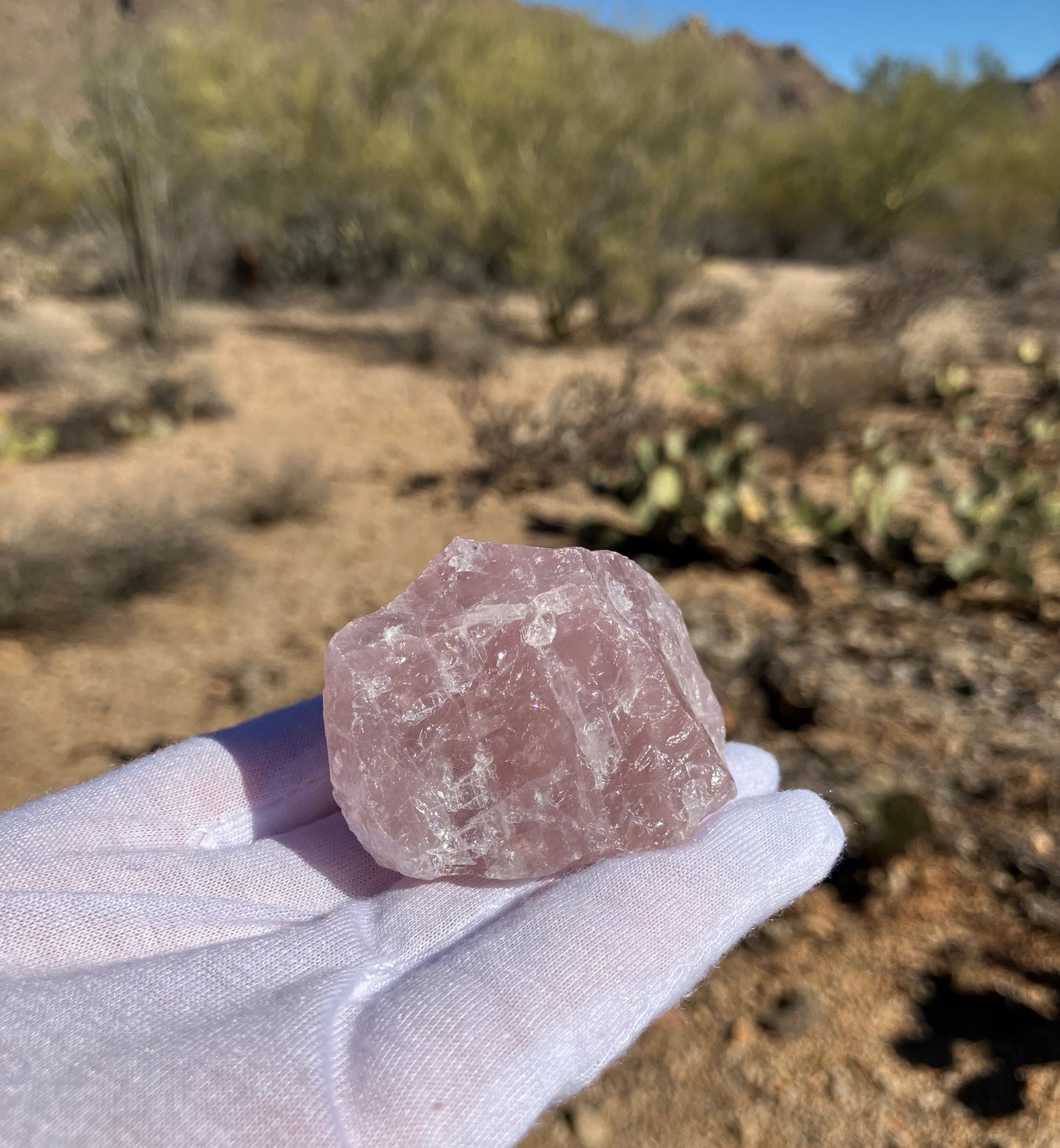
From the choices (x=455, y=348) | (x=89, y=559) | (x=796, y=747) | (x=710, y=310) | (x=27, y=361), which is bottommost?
(x=796, y=747)

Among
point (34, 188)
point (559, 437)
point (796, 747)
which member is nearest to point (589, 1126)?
point (796, 747)

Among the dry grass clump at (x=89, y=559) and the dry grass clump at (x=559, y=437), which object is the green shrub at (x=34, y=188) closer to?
the dry grass clump at (x=559, y=437)

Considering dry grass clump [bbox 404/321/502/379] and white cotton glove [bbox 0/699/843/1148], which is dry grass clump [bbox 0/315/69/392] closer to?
dry grass clump [bbox 404/321/502/379]

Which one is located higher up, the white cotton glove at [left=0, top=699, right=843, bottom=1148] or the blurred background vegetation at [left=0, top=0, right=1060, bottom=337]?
the blurred background vegetation at [left=0, top=0, right=1060, bottom=337]

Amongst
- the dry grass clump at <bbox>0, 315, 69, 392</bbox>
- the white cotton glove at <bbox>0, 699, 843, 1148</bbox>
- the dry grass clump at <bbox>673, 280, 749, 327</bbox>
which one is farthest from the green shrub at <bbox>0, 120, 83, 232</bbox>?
the white cotton glove at <bbox>0, 699, 843, 1148</bbox>

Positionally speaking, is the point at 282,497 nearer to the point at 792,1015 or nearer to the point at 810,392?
the point at 810,392
